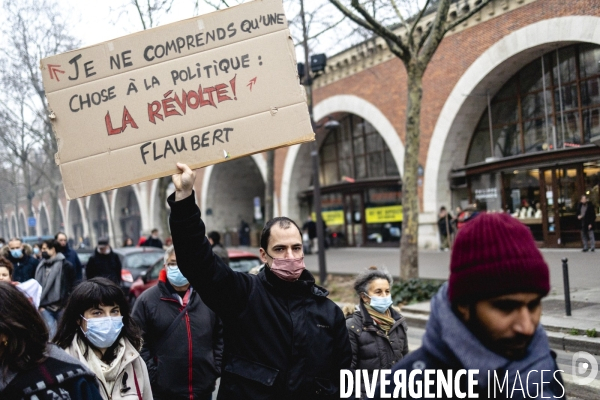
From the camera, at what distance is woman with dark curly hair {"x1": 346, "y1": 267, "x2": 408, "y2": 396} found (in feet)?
14.4

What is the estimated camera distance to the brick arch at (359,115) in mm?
24430

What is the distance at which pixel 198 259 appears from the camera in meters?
2.67

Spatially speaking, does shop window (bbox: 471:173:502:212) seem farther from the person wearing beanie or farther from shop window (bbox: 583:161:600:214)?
the person wearing beanie

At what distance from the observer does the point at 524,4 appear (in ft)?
61.8


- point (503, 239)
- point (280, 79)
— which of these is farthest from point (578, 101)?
point (503, 239)

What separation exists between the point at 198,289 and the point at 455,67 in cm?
2043

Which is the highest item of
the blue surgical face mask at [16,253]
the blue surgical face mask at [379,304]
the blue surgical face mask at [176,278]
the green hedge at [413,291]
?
the blue surgical face mask at [16,253]

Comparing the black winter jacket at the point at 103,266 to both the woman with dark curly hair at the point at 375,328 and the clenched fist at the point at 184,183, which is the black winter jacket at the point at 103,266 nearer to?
the woman with dark curly hair at the point at 375,328

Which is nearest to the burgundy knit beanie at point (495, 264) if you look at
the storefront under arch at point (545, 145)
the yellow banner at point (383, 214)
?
the storefront under arch at point (545, 145)

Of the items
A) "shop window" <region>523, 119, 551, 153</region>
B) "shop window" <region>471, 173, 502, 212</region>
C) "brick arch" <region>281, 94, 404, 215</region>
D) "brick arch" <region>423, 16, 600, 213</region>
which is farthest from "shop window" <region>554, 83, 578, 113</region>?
"brick arch" <region>281, 94, 404, 215</region>

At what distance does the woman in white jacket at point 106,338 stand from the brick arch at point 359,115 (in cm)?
2091

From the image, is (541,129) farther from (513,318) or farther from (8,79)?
(8,79)

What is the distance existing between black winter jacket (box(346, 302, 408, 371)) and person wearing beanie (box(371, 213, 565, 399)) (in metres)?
2.75

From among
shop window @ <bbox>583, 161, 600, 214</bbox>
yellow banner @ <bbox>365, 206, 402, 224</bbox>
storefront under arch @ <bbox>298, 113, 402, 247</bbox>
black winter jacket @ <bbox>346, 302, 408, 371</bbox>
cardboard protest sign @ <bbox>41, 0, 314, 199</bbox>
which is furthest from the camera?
storefront under arch @ <bbox>298, 113, 402, 247</bbox>
